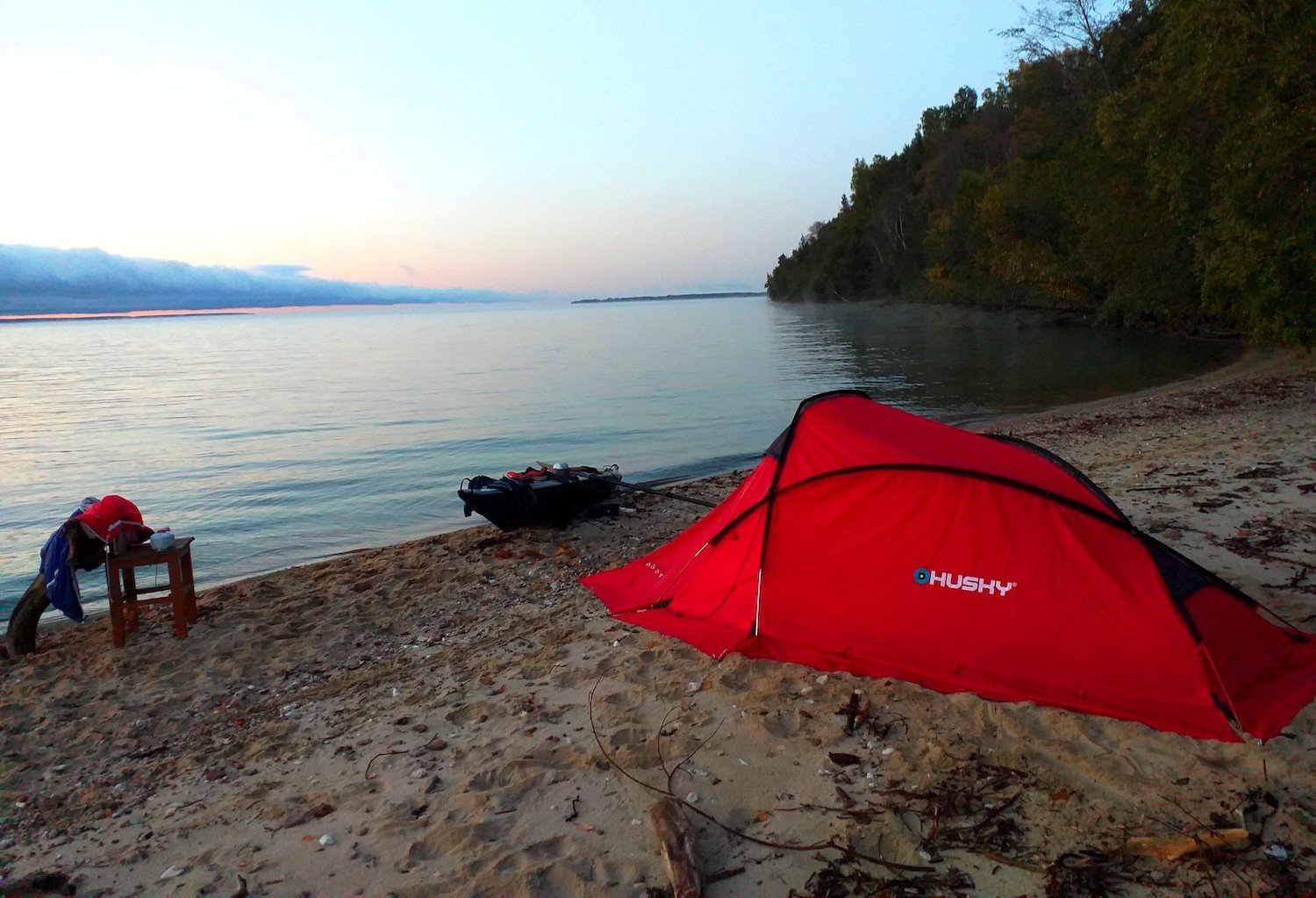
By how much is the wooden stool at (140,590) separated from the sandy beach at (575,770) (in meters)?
0.23

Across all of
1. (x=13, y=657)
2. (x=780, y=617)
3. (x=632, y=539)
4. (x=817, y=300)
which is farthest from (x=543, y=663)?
(x=817, y=300)

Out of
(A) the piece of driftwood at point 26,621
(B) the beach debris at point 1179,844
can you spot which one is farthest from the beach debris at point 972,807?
(A) the piece of driftwood at point 26,621

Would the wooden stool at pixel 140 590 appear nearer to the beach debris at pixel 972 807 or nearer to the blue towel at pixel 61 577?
the blue towel at pixel 61 577

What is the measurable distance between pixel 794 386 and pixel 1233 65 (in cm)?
1764

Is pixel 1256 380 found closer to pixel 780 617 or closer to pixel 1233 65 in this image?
pixel 1233 65

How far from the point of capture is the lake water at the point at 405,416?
1400 cm

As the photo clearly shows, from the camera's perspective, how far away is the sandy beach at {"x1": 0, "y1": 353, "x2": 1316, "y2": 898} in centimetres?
339

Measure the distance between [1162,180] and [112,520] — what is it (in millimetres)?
20034

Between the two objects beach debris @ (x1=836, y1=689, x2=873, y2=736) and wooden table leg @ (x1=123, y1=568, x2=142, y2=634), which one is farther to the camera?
wooden table leg @ (x1=123, y1=568, x2=142, y2=634)

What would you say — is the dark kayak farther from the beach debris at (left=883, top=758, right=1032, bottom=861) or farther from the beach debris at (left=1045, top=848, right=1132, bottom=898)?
the beach debris at (left=1045, top=848, right=1132, bottom=898)

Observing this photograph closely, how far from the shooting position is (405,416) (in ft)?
82.7

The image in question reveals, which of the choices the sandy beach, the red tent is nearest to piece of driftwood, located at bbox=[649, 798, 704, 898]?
the sandy beach

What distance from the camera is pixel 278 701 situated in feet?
19.6

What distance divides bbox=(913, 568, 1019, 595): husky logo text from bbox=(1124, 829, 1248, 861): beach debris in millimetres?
1685
